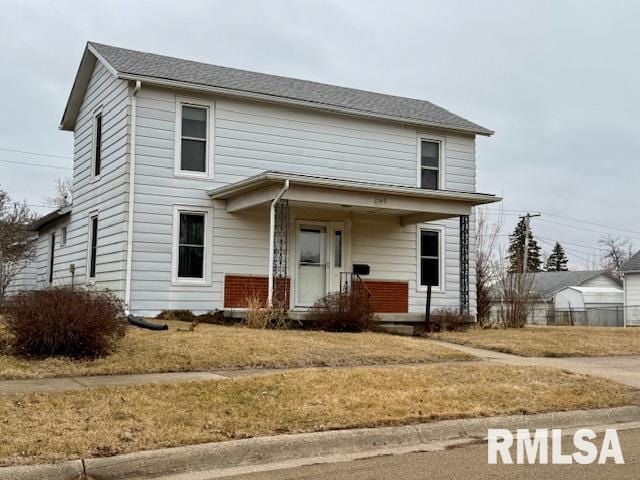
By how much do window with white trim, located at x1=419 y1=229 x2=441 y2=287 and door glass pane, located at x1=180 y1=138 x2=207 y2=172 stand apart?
6580mm

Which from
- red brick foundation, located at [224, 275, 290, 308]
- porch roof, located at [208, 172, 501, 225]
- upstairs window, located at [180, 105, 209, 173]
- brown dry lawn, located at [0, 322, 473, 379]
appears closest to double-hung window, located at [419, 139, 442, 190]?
porch roof, located at [208, 172, 501, 225]

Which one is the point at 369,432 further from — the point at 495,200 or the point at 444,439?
the point at 495,200

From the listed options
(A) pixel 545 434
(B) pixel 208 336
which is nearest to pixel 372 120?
(B) pixel 208 336

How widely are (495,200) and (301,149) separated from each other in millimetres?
5204

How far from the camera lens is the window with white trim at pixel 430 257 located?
19641 millimetres

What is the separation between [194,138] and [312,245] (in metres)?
4.11

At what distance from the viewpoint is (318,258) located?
18297 millimetres

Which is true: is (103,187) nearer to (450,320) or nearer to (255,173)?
(255,173)

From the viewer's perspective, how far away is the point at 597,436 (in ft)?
24.4

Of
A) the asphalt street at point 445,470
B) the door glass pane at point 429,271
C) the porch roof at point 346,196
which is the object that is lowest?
the asphalt street at point 445,470

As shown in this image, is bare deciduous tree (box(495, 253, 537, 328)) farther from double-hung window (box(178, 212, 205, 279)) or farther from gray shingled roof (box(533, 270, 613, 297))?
gray shingled roof (box(533, 270, 613, 297))

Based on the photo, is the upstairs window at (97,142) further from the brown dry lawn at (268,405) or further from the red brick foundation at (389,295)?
the brown dry lawn at (268,405)

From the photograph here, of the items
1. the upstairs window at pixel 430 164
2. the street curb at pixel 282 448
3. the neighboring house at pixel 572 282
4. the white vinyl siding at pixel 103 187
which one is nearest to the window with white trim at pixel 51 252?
the white vinyl siding at pixel 103 187

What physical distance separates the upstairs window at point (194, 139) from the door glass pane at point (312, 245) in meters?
3.13
